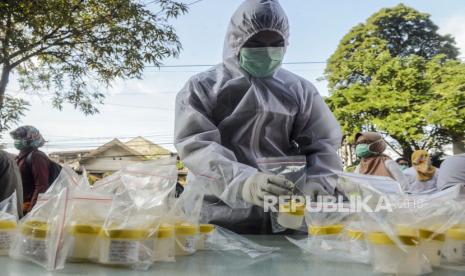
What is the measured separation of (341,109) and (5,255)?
1046 cm

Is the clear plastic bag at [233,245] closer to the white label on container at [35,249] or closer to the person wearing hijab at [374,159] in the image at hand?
the white label on container at [35,249]

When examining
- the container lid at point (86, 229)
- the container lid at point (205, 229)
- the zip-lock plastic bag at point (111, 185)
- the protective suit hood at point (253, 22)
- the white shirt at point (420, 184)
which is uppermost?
the protective suit hood at point (253, 22)

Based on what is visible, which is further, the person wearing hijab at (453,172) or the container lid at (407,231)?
the person wearing hijab at (453,172)

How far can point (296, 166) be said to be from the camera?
1332mm

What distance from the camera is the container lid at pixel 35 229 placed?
676mm

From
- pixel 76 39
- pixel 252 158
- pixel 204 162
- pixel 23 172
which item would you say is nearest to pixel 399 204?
pixel 204 162

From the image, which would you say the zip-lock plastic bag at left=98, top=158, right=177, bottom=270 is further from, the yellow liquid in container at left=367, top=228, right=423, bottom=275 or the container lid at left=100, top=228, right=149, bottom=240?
the yellow liquid in container at left=367, top=228, right=423, bottom=275

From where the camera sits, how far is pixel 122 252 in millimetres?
632

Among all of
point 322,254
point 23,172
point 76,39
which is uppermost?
point 76,39

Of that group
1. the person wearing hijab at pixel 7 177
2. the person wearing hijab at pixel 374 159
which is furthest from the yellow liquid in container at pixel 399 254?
the person wearing hijab at pixel 374 159

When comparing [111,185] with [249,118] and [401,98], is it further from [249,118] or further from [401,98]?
[401,98]

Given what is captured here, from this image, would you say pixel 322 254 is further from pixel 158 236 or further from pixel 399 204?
pixel 158 236

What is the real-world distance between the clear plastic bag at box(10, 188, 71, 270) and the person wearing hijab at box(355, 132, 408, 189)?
2973mm

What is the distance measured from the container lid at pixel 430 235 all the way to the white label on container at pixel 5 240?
746 mm
